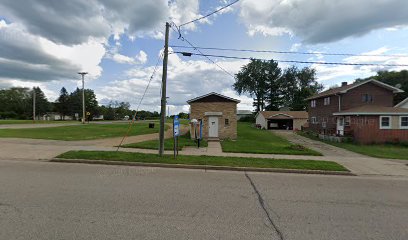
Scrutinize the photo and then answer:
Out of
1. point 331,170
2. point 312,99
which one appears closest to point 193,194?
point 331,170

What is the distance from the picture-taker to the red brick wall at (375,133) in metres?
23.7

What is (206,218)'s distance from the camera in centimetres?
482

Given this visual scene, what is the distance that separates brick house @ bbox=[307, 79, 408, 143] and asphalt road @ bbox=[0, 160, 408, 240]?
1717 cm

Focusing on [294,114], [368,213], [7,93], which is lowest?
[368,213]

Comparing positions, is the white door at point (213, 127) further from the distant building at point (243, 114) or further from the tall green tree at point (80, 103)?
the tall green tree at point (80, 103)

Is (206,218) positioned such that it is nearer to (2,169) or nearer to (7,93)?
(2,169)

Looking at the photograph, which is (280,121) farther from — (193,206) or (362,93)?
(193,206)

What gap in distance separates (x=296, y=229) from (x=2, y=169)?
30.0 feet

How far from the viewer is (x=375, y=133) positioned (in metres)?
23.8

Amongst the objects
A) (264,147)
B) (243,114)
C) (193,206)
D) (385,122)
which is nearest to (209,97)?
(264,147)

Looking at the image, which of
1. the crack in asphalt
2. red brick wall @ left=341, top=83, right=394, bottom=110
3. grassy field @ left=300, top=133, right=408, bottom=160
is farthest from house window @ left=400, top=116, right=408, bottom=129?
the crack in asphalt

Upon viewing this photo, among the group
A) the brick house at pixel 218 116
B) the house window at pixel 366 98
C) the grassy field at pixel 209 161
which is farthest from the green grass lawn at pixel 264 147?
the house window at pixel 366 98

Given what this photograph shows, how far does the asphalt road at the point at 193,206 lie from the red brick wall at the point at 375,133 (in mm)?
16681

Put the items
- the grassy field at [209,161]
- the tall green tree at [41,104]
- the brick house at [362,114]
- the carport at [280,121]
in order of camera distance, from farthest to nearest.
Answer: the tall green tree at [41,104] < the carport at [280,121] < the brick house at [362,114] < the grassy field at [209,161]
